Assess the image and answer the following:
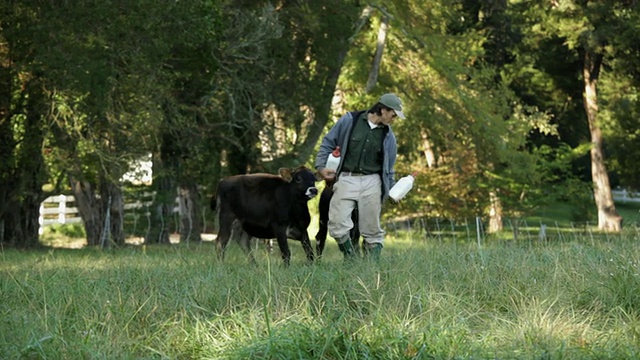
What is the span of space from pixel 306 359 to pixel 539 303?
81.0 inches

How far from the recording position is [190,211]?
3155 cm

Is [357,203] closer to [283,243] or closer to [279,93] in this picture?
[283,243]

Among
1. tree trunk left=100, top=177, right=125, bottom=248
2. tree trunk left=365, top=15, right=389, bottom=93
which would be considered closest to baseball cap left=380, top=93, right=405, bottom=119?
tree trunk left=100, top=177, right=125, bottom=248

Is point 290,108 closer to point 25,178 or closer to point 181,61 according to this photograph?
point 181,61

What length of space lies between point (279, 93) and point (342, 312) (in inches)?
753

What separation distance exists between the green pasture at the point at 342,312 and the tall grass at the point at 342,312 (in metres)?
0.02

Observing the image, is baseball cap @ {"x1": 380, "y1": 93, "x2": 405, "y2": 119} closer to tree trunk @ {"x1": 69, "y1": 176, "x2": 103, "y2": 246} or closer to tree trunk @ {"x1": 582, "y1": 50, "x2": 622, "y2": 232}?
tree trunk @ {"x1": 69, "y1": 176, "x2": 103, "y2": 246}

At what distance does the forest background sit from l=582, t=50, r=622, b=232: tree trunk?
95 mm

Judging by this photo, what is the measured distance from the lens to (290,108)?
26.9m

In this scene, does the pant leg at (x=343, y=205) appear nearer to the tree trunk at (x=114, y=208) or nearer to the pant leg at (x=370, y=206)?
the pant leg at (x=370, y=206)

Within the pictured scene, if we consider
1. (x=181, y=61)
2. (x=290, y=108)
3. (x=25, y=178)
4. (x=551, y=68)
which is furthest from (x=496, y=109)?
(x=25, y=178)

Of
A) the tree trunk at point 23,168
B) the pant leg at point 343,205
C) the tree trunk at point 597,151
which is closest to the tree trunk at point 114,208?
the tree trunk at point 23,168

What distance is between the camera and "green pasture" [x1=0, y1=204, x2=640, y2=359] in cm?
683

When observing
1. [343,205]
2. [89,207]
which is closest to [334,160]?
[343,205]
